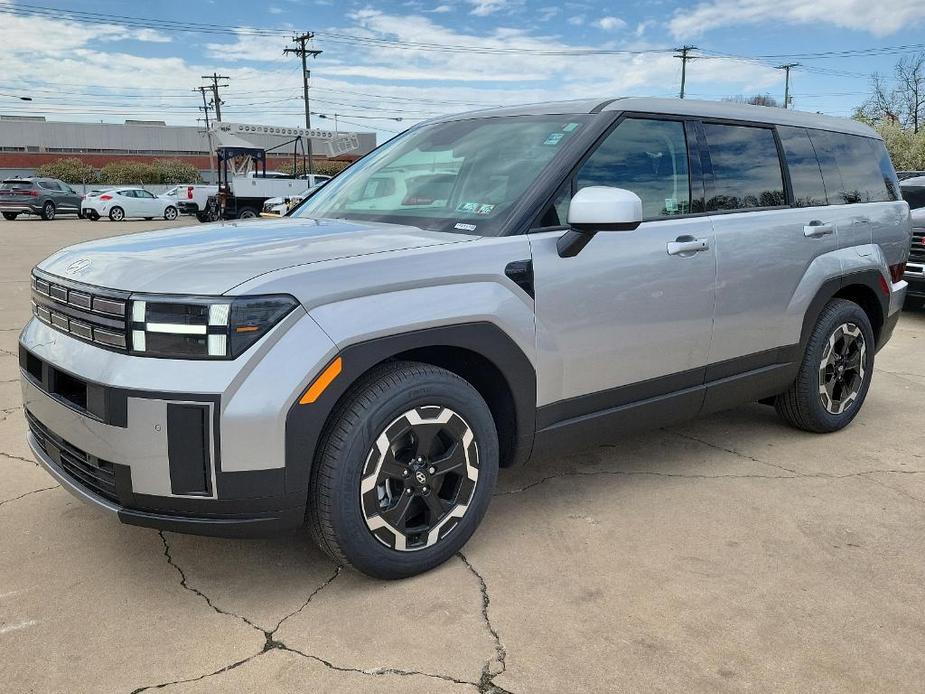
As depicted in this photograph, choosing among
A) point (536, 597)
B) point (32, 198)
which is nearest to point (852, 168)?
point (536, 597)

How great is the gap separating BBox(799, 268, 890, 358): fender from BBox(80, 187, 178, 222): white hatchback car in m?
30.2

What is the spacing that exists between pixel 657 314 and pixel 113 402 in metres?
2.19

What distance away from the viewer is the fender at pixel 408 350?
8.37ft

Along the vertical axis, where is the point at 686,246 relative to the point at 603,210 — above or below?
below

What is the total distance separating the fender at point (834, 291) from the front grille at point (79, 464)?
11.3ft

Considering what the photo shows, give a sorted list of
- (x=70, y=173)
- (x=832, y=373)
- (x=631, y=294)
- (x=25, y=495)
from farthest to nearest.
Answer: (x=70, y=173), (x=832, y=373), (x=25, y=495), (x=631, y=294)

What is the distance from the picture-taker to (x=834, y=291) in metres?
4.42

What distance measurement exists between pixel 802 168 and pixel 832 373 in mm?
1186

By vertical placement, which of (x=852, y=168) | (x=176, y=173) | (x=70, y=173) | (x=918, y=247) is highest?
(x=176, y=173)

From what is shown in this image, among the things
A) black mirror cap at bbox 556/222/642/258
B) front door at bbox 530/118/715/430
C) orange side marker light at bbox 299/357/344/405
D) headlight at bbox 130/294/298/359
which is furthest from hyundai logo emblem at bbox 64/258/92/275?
black mirror cap at bbox 556/222/642/258

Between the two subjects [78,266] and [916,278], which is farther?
[916,278]

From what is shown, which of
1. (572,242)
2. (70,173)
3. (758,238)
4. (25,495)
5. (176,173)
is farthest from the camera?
(176,173)

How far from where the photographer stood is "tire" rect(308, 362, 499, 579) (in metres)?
2.68

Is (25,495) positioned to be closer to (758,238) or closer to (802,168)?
(758,238)
